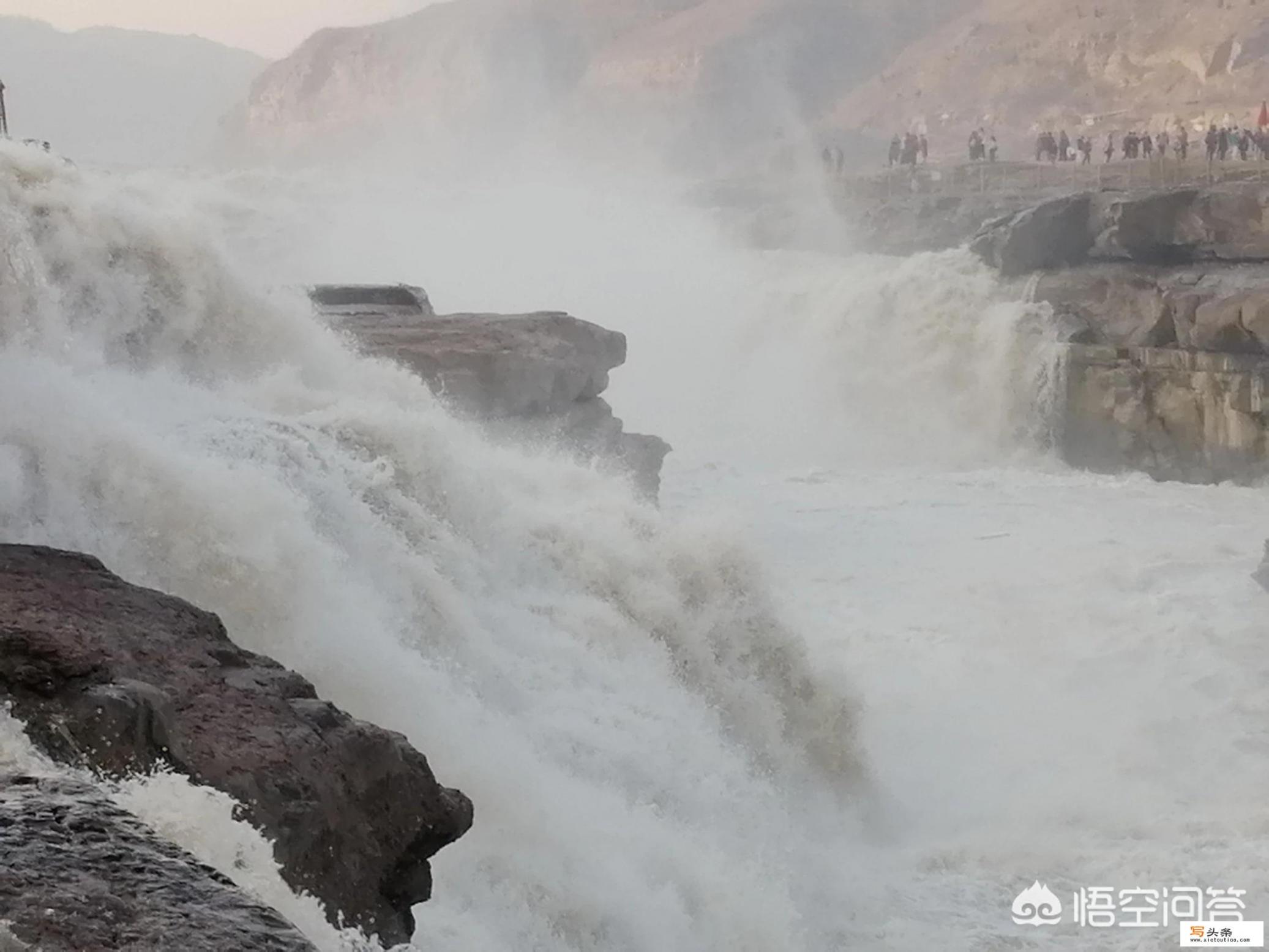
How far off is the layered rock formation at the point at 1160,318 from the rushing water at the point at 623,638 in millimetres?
1708

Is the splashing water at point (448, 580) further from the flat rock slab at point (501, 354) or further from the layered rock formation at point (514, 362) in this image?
the layered rock formation at point (514, 362)

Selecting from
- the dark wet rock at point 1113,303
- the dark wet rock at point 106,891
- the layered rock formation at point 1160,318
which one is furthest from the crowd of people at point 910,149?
the dark wet rock at point 106,891

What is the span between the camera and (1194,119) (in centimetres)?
3656

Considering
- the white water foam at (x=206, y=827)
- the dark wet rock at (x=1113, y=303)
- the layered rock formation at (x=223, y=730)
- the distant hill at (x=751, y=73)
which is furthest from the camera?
the distant hill at (x=751, y=73)

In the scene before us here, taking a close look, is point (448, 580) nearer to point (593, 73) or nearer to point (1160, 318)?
point (1160, 318)

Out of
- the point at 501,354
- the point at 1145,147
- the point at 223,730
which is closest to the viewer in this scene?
the point at 223,730

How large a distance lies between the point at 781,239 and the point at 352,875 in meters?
26.3

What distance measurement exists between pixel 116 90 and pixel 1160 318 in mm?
124274

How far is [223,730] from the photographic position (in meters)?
4.46

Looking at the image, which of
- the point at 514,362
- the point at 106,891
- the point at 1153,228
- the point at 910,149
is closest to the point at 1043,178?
the point at 910,149

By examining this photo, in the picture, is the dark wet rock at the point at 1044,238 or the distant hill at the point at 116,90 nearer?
the dark wet rock at the point at 1044,238

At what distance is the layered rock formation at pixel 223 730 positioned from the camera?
4145mm

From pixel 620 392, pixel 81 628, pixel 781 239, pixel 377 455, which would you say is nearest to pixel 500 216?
pixel 781 239

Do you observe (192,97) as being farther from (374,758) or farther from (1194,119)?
(374,758)
